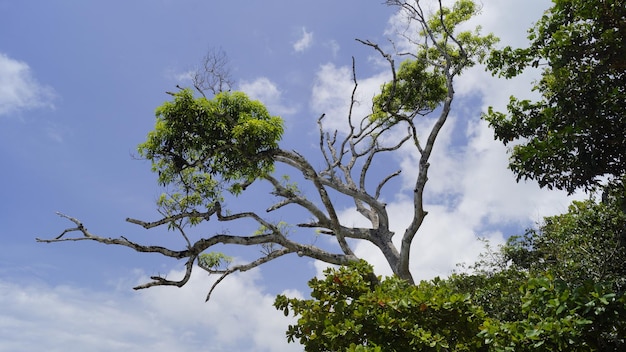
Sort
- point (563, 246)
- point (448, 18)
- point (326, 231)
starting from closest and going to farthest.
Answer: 1. point (563, 246)
2. point (326, 231)
3. point (448, 18)

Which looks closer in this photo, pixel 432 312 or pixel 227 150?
pixel 432 312

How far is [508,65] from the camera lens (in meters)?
7.68

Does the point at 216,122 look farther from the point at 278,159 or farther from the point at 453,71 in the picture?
the point at 453,71

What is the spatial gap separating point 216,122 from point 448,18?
26.5ft

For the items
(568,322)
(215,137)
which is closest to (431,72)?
(215,137)

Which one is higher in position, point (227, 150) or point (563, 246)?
point (227, 150)

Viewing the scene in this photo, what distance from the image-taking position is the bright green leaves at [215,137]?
33.3 feet

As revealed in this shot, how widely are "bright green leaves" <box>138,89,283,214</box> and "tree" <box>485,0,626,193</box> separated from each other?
15.2ft

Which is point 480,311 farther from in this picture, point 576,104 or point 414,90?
point 414,90

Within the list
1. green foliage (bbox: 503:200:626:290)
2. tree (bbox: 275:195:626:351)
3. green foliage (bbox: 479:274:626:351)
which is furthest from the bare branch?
green foliage (bbox: 479:274:626:351)

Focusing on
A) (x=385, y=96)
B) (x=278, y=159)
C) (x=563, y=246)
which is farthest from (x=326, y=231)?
(x=563, y=246)

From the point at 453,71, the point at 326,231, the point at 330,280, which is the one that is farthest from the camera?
the point at 453,71

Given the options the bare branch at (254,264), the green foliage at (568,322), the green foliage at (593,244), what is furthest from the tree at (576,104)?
the bare branch at (254,264)

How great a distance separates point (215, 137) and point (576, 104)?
641cm
